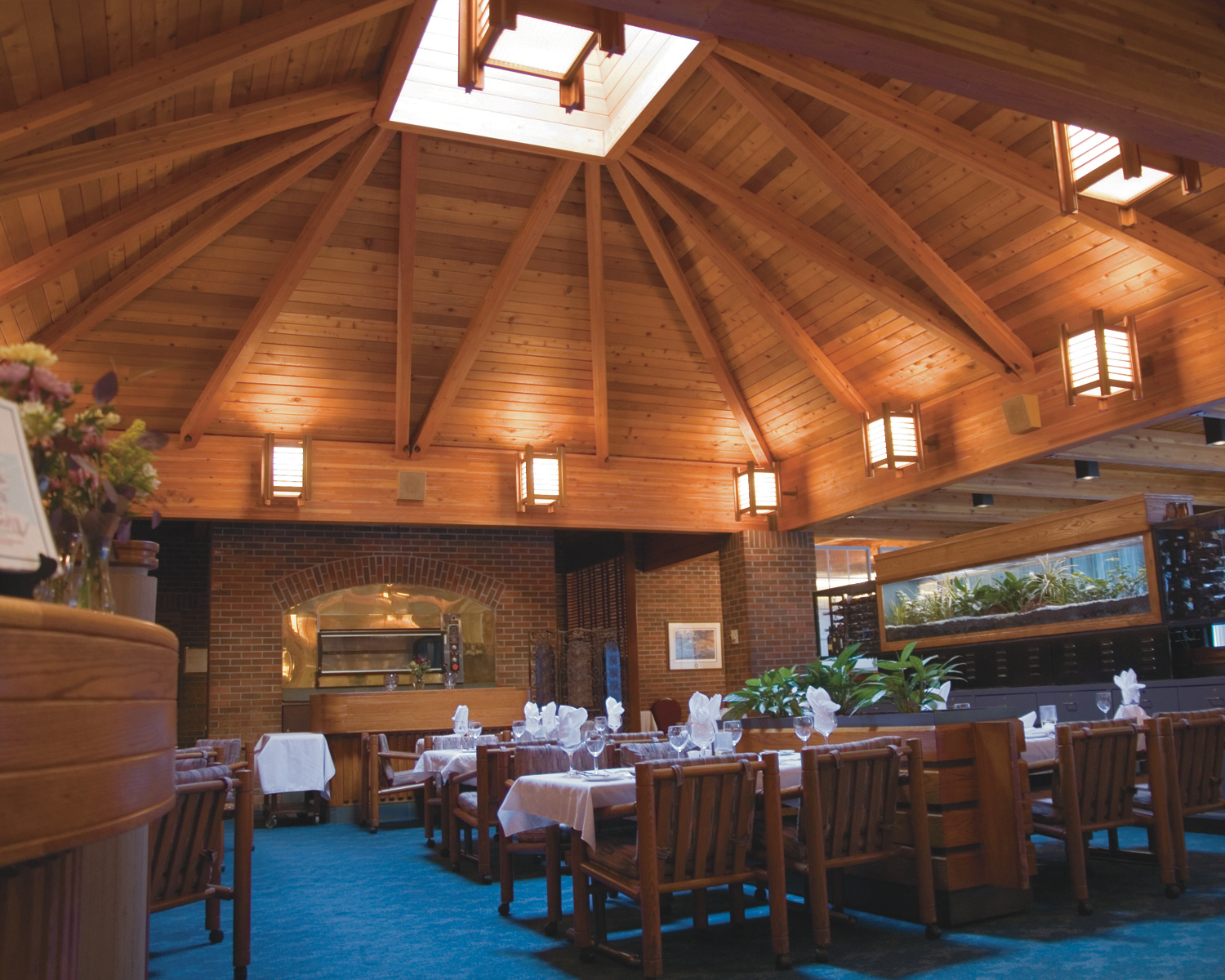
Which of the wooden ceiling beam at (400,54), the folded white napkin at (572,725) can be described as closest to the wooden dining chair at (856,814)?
the folded white napkin at (572,725)

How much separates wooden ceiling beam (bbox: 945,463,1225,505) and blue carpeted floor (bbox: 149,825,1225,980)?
396 centimetres

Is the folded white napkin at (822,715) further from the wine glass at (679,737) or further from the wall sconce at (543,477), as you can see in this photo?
the wall sconce at (543,477)

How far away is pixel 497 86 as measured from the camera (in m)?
7.00

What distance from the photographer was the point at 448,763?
710cm

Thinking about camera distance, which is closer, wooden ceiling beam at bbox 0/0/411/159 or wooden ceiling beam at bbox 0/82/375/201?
wooden ceiling beam at bbox 0/0/411/159

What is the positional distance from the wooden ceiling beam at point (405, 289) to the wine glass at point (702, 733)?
14.6 feet

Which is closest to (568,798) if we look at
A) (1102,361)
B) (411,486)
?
(1102,361)

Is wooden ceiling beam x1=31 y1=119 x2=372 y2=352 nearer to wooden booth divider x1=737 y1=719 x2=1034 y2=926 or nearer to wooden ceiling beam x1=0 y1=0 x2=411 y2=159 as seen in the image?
wooden ceiling beam x1=0 y1=0 x2=411 y2=159

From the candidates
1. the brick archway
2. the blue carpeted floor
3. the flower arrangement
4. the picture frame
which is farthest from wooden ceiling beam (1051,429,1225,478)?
the picture frame

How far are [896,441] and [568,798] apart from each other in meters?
4.75

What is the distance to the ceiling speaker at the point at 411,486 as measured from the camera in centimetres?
930

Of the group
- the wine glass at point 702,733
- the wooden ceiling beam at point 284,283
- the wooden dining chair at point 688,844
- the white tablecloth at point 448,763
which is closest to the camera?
the wooden dining chair at point 688,844

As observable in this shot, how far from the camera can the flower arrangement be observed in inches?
58.6

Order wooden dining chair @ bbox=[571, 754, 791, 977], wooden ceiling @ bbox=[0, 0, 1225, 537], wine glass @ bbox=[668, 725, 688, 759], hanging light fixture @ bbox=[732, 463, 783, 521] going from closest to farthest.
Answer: wooden dining chair @ bbox=[571, 754, 791, 977], wine glass @ bbox=[668, 725, 688, 759], wooden ceiling @ bbox=[0, 0, 1225, 537], hanging light fixture @ bbox=[732, 463, 783, 521]
